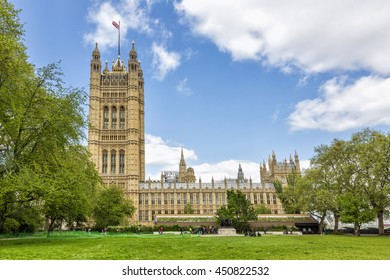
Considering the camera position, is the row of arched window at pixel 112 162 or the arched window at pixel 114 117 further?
the arched window at pixel 114 117

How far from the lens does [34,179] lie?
60.2ft

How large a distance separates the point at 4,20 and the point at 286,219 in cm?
4966

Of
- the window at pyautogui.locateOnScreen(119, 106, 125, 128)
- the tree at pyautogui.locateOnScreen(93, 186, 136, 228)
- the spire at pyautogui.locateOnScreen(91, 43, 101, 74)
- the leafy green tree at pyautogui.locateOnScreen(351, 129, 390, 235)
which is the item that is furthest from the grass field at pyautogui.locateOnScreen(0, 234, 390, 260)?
the spire at pyautogui.locateOnScreen(91, 43, 101, 74)

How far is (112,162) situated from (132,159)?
19.7 feet

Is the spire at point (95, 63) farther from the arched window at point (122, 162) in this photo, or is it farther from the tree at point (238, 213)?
the tree at point (238, 213)

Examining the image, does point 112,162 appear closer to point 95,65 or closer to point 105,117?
point 105,117

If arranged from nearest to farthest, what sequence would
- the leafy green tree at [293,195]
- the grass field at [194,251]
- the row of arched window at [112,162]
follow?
the grass field at [194,251]
the leafy green tree at [293,195]
the row of arched window at [112,162]

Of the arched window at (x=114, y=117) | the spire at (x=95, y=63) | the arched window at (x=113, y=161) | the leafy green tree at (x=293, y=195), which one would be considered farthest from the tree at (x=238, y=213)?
the spire at (x=95, y=63)

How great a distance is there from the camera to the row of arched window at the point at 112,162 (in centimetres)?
9001

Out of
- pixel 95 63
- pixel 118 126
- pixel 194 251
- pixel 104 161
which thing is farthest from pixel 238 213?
pixel 95 63

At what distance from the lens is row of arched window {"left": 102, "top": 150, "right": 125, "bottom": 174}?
90.0 m

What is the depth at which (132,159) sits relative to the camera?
8988 cm
